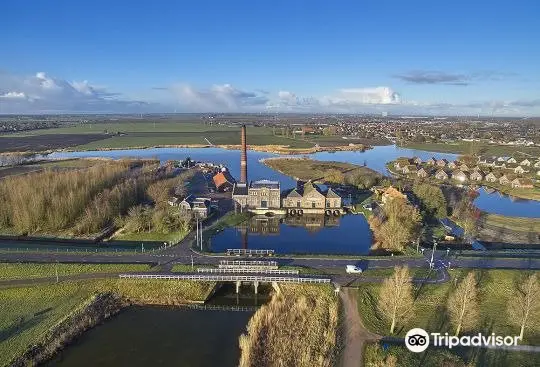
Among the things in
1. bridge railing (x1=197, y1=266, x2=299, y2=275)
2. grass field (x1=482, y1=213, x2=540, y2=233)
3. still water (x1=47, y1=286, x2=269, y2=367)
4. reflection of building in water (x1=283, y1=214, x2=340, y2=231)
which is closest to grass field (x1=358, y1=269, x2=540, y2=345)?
bridge railing (x1=197, y1=266, x2=299, y2=275)

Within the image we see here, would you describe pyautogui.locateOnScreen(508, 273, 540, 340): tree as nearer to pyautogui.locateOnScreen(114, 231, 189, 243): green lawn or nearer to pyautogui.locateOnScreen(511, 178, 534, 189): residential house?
pyautogui.locateOnScreen(114, 231, 189, 243): green lawn

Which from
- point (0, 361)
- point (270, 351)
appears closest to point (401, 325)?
point (270, 351)

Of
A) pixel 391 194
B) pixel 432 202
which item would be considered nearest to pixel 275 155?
pixel 391 194

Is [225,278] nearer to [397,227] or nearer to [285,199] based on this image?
[397,227]

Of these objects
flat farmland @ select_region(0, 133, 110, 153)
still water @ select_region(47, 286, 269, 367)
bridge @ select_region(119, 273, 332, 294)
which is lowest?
still water @ select_region(47, 286, 269, 367)

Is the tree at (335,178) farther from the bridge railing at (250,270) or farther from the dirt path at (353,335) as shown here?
the dirt path at (353,335)
